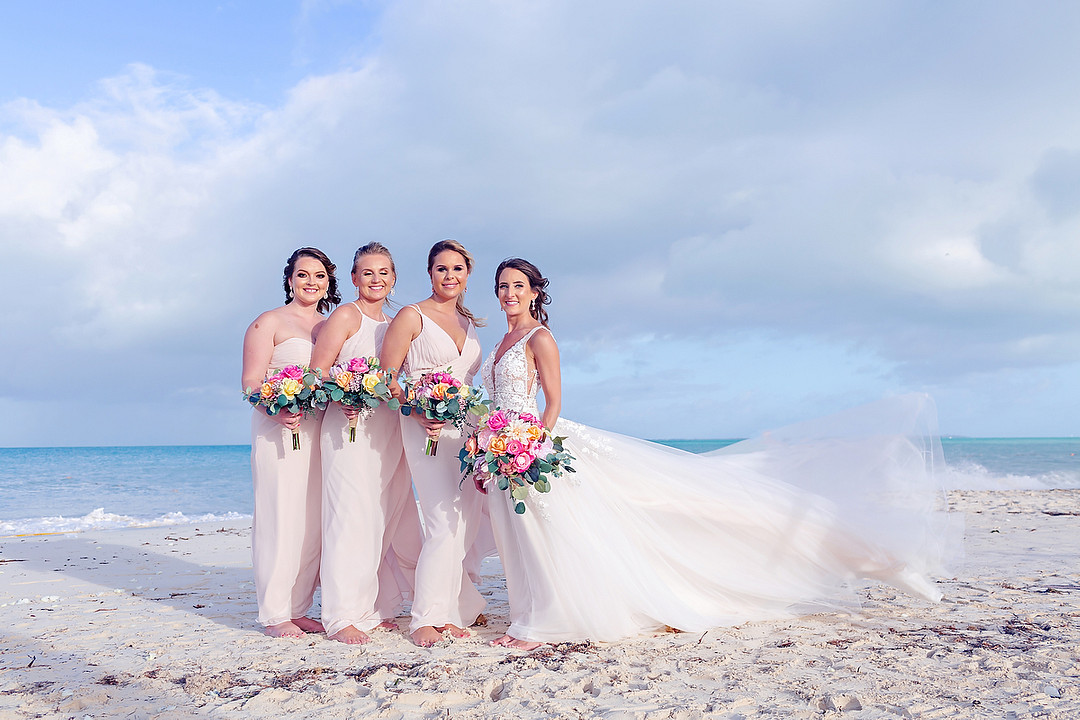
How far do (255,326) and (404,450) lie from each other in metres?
1.43

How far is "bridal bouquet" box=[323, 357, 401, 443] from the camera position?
4781mm

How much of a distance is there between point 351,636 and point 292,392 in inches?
67.1

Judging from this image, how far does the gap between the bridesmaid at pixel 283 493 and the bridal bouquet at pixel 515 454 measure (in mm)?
1450

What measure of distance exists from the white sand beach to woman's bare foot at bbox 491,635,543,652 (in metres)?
0.09

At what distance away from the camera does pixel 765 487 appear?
537 cm

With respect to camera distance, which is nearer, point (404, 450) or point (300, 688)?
point (300, 688)

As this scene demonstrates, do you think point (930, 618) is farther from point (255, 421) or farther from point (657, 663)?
point (255, 421)

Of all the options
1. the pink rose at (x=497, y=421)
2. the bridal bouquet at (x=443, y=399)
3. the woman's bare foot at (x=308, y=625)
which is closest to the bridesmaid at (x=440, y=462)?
the bridal bouquet at (x=443, y=399)

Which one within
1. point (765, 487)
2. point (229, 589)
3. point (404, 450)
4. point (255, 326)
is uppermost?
point (255, 326)

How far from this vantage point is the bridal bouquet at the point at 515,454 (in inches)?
173

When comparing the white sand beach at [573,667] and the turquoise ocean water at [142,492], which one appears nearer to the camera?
the white sand beach at [573,667]

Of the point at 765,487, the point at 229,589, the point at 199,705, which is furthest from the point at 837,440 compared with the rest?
the point at 229,589

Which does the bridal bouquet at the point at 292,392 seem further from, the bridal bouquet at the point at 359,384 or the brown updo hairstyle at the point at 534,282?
the brown updo hairstyle at the point at 534,282

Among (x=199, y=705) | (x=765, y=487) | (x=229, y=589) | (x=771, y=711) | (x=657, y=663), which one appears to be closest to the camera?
(x=771, y=711)
